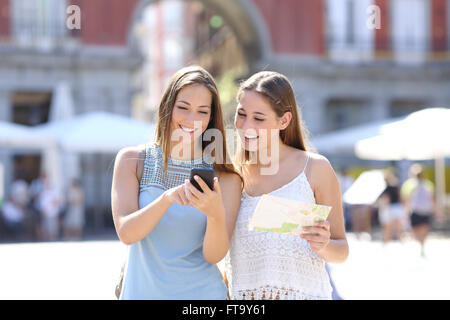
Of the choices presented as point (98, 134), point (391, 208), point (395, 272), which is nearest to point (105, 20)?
point (98, 134)

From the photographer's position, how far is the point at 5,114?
17.5m

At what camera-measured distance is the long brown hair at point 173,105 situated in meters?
2.46

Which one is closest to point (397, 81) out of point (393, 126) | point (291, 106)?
point (393, 126)

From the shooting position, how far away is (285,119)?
2719mm

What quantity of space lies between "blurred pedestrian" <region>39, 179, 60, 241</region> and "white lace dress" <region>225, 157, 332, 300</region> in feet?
37.6

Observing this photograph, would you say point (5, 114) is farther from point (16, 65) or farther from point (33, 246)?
point (33, 246)

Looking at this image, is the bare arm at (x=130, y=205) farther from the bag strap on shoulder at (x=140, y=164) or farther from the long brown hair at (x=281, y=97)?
the long brown hair at (x=281, y=97)

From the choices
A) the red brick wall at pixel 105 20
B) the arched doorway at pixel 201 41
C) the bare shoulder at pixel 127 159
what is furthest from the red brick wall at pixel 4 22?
the bare shoulder at pixel 127 159

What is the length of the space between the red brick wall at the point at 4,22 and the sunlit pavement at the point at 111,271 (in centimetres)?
745

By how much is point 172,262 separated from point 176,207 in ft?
0.66

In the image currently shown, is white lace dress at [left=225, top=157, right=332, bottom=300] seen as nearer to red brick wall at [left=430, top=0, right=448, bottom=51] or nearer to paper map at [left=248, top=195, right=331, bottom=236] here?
paper map at [left=248, top=195, right=331, bottom=236]

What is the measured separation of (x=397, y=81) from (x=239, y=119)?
19928 mm

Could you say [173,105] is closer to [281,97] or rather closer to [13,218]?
[281,97]

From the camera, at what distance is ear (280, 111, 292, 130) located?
2704 millimetres
